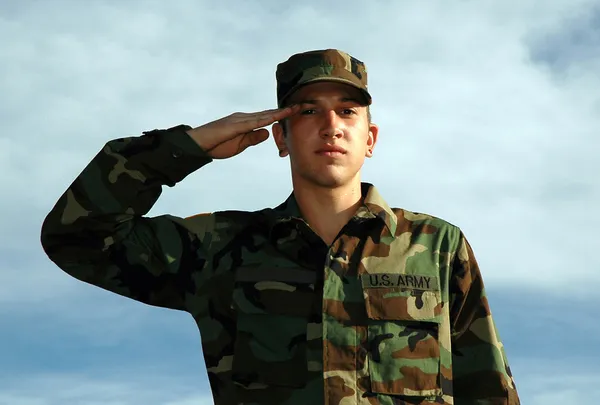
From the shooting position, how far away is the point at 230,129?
5.55 m

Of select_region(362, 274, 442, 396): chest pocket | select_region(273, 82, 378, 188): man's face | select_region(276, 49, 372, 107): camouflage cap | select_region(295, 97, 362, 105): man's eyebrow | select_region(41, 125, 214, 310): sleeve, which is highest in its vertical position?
select_region(276, 49, 372, 107): camouflage cap

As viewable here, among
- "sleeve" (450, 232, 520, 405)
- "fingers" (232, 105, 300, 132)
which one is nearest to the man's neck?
"fingers" (232, 105, 300, 132)

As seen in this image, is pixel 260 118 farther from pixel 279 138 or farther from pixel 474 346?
pixel 474 346

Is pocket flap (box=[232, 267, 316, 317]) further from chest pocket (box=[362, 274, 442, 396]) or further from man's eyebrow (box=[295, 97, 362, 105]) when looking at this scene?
man's eyebrow (box=[295, 97, 362, 105])

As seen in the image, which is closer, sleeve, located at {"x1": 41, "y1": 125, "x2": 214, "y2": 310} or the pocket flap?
the pocket flap

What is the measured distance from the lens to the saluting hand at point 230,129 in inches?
219

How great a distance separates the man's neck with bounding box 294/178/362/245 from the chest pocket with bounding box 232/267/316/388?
36 centimetres

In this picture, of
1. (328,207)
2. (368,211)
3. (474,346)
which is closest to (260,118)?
(328,207)

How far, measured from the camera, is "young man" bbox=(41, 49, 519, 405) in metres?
5.24

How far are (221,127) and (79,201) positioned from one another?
3.41ft

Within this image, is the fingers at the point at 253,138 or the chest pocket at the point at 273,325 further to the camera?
the fingers at the point at 253,138

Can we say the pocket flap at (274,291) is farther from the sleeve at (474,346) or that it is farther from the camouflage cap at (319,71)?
the camouflage cap at (319,71)

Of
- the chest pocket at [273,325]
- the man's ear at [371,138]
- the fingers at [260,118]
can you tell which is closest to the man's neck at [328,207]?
the man's ear at [371,138]

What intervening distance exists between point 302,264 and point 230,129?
1.00 metres
